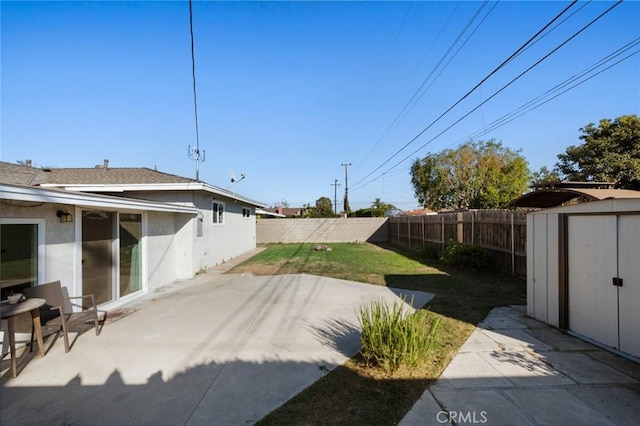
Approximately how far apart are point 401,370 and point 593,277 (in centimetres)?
294

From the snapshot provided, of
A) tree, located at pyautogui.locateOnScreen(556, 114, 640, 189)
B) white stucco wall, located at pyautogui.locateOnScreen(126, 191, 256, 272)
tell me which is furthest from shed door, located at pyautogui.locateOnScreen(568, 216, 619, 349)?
tree, located at pyautogui.locateOnScreen(556, 114, 640, 189)

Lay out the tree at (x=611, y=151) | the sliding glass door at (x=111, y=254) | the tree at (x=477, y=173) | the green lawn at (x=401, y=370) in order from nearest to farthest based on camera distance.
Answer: the green lawn at (x=401, y=370) < the sliding glass door at (x=111, y=254) < the tree at (x=611, y=151) < the tree at (x=477, y=173)

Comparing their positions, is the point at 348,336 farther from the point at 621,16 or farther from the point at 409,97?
the point at 409,97

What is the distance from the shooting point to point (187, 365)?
11.8ft

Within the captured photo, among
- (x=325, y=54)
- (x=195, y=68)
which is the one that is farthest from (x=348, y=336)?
(x=325, y=54)

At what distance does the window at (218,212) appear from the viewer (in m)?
11.8

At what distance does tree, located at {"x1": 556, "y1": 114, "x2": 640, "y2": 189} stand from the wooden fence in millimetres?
11184

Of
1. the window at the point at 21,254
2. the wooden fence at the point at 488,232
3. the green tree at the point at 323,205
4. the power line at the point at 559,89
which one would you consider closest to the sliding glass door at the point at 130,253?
the window at the point at 21,254

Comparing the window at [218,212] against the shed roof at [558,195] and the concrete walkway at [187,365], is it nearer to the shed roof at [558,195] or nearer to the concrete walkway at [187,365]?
the concrete walkway at [187,365]

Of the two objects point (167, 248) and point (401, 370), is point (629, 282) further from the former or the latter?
point (167, 248)

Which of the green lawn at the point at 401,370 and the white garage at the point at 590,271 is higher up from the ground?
the white garage at the point at 590,271

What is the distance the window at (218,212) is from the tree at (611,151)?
66.3ft

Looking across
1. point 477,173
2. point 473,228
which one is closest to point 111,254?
point 473,228
